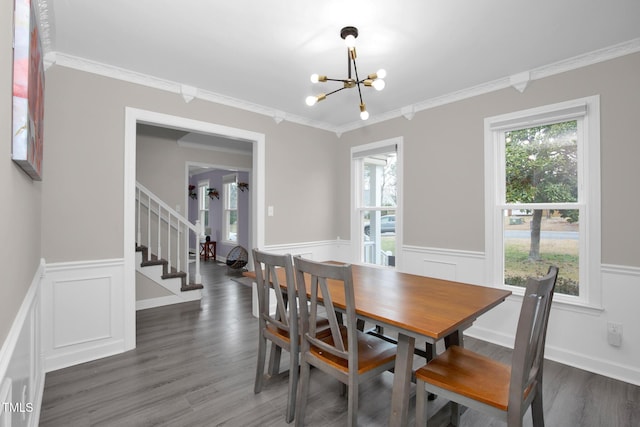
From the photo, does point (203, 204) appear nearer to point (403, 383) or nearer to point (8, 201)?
point (8, 201)

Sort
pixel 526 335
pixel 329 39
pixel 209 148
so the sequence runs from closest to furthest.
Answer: pixel 526 335 < pixel 329 39 < pixel 209 148

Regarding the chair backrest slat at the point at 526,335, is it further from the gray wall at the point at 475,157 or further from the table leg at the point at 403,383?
the gray wall at the point at 475,157

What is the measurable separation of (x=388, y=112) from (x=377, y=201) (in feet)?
3.81

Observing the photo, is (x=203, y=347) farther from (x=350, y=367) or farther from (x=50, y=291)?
(x=350, y=367)

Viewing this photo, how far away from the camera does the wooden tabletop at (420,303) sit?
1.39 meters

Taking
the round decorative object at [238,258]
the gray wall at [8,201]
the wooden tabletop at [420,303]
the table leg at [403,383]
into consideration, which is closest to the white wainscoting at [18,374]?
the gray wall at [8,201]

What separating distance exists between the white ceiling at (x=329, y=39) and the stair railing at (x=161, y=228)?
193cm

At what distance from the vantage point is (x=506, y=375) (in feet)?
4.86

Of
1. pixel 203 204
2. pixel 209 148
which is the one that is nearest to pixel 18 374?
pixel 209 148

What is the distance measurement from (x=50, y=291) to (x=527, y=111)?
4370mm

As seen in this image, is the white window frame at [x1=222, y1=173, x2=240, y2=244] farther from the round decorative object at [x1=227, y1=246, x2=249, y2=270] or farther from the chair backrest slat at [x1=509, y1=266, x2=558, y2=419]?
the chair backrest slat at [x1=509, y1=266, x2=558, y2=419]

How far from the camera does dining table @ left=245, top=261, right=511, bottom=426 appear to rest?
1395mm

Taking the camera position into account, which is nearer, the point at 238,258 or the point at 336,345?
the point at 336,345

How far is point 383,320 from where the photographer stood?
1.46 meters
